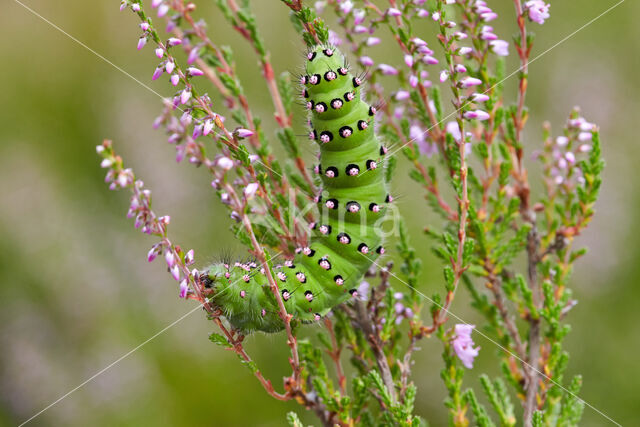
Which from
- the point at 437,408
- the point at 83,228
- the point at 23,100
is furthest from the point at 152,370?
the point at 23,100

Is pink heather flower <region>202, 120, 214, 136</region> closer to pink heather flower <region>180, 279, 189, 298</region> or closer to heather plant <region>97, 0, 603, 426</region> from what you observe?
heather plant <region>97, 0, 603, 426</region>

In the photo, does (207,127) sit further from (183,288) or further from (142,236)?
(142,236)

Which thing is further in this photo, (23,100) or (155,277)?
(23,100)

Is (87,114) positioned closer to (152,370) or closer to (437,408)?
(152,370)

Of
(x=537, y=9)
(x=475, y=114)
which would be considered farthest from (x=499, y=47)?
(x=475, y=114)

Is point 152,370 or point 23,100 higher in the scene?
point 23,100

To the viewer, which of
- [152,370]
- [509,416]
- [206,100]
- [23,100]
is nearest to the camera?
[206,100]
